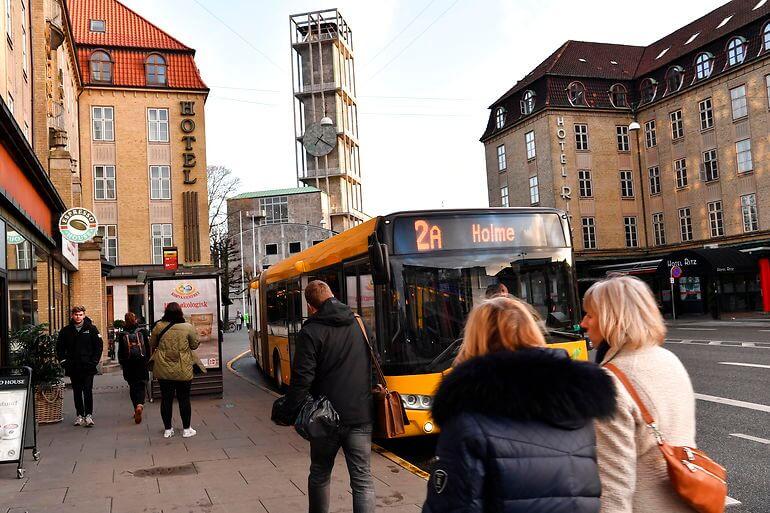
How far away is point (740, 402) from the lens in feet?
35.1

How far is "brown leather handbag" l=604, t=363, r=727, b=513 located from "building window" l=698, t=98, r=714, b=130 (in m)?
43.3

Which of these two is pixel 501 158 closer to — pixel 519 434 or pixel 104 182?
pixel 104 182

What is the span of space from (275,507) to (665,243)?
147 feet

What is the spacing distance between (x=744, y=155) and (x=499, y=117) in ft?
63.6

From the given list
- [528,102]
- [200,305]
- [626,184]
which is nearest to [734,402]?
[200,305]

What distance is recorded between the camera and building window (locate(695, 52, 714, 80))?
41.2 m

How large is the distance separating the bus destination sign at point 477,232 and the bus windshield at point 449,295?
110 mm

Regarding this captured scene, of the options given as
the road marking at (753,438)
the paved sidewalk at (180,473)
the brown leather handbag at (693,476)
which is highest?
the brown leather handbag at (693,476)

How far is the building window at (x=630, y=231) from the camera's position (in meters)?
48.8

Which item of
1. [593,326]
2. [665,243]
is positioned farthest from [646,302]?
[665,243]

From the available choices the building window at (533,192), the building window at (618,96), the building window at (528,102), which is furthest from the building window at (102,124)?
the building window at (618,96)

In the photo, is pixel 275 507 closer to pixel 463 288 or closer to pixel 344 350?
pixel 344 350

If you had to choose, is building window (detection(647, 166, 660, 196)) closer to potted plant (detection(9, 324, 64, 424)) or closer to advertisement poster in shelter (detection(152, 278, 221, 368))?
advertisement poster in shelter (detection(152, 278, 221, 368))

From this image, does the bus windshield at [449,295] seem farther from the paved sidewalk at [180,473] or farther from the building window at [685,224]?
the building window at [685,224]
